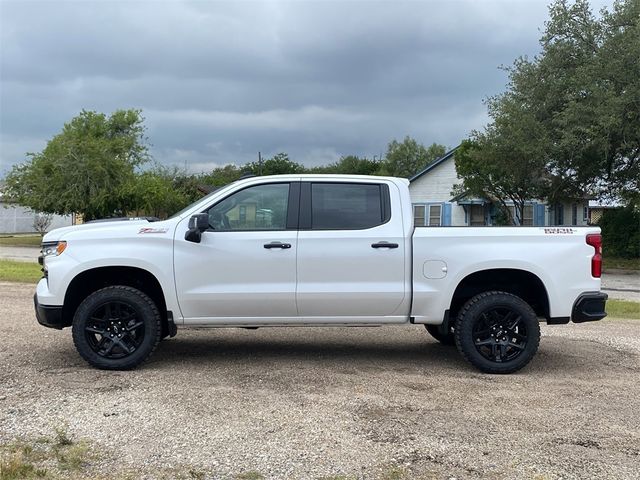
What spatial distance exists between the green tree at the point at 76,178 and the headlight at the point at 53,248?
30477 mm

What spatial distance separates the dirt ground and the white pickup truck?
506 mm

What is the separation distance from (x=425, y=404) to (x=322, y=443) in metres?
1.29

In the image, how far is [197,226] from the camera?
6.15 meters

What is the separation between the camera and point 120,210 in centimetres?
3741

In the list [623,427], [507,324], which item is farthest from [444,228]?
[623,427]

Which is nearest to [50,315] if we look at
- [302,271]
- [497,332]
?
[302,271]

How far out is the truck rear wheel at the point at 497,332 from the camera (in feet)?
21.3

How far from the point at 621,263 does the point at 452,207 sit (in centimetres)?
1234

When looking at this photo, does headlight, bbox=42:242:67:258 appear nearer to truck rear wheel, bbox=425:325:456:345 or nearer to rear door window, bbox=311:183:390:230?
rear door window, bbox=311:183:390:230

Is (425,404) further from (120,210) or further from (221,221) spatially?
(120,210)

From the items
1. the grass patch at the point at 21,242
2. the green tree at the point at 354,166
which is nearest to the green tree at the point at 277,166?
the green tree at the point at 354,166

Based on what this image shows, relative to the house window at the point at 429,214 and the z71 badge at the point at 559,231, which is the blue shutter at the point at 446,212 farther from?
the z71 badge at the point at 559,231

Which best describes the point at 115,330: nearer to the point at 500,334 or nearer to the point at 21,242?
the point at 500,334

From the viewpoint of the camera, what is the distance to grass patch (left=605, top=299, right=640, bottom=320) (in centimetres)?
1184
